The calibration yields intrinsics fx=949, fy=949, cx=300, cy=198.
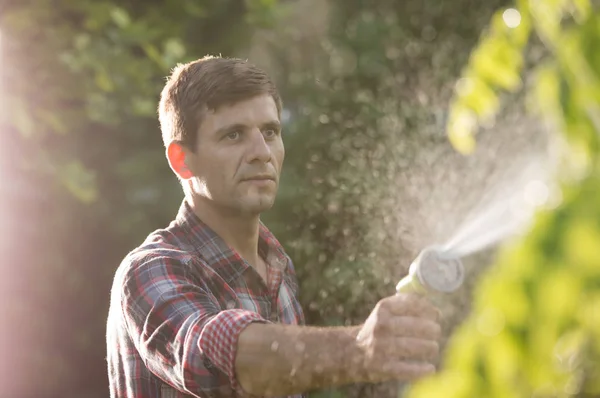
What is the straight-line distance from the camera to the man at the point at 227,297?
1709 mm

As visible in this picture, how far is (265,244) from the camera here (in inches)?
113

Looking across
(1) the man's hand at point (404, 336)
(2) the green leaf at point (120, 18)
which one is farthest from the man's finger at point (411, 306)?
(2) the green leaf at point (120, 18)

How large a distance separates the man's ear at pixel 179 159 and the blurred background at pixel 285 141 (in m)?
1.16

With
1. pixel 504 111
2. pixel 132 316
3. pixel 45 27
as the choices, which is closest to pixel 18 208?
pixel 45 27

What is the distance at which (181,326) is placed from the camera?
2.11 m

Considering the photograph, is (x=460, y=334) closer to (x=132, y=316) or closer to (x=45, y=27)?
(x=132, y=316)

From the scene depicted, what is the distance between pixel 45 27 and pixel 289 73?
4.70 feet

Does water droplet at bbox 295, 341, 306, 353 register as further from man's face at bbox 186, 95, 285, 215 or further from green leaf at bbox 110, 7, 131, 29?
green leaf at bbox 110, 7, 131, 29

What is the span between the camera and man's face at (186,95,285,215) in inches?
102

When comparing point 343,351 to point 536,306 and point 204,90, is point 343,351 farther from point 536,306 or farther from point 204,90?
point 204,90

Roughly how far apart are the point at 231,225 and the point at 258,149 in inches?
9.0

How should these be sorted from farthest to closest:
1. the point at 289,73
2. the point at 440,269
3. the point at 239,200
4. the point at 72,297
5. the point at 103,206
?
the point at 72,297
the point at 103,206
the point at 289,73
the point at 239,200
the point at 440,269

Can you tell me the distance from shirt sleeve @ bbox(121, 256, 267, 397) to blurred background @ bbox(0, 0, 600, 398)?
157 cm

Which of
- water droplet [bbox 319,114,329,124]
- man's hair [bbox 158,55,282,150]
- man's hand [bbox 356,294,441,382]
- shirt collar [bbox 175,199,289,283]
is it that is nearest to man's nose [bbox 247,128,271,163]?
man's hair [bbox 158,55,282,150]
